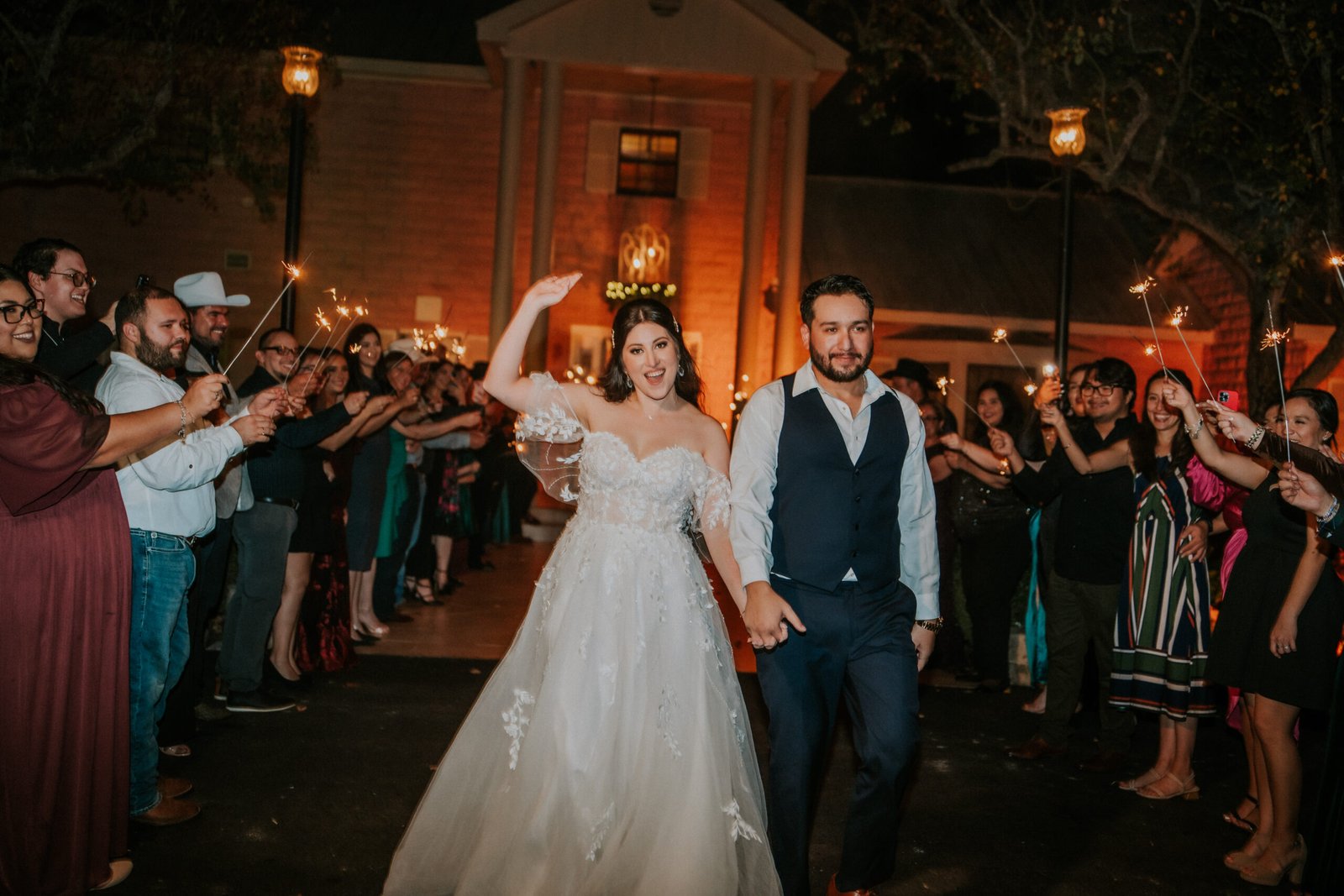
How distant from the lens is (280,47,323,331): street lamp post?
9.06 m

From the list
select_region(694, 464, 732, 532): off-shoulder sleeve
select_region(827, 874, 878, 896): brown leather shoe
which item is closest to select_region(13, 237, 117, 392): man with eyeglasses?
select_region(694, 464, 732, 532): off-shoulder sleeve

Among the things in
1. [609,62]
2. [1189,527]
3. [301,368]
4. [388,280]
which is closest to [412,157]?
[388,280]

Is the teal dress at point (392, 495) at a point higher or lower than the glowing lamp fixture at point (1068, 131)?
lower

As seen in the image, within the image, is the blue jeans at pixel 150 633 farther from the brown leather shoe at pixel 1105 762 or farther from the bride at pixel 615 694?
the brown leather shoe at pixel 1105 762

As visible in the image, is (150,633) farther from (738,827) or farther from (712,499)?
(738,827)

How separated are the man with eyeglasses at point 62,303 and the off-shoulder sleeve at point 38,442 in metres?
1.74

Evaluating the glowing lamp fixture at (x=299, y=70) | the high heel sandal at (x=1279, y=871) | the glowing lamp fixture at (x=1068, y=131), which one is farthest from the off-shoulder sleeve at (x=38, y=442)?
the glowing lamp fixture at (x=1068, y=131)

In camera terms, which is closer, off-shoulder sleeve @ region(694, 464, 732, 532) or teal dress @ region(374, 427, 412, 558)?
off-shoulder sleeve @ region(694, 464, 732, 532)

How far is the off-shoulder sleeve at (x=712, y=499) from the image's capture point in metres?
4.31

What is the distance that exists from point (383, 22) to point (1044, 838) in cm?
1761

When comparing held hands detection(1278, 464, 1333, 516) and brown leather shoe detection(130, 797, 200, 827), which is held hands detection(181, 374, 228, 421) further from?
held hands detection(1278, 464, 1333, 516)

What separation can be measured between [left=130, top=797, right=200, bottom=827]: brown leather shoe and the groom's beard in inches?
134

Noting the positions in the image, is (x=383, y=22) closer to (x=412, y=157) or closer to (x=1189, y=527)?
(x=412, y=157)

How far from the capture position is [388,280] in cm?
1745
